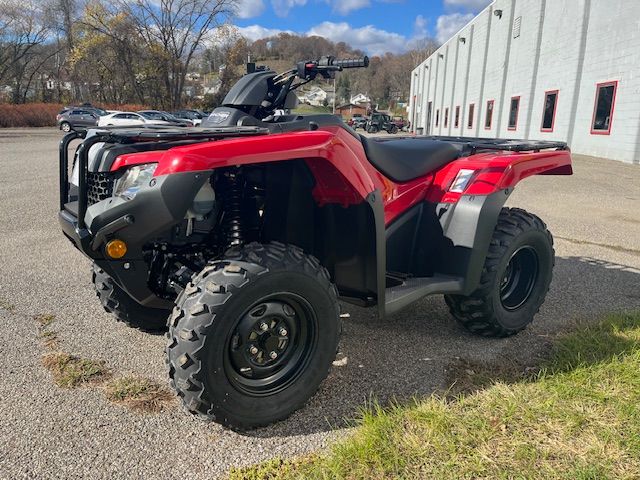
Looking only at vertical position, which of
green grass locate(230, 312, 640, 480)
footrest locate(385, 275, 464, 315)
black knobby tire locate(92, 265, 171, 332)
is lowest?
green grass locate(230, 312, 640, 480)

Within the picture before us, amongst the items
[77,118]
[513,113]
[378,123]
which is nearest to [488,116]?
[513,113]

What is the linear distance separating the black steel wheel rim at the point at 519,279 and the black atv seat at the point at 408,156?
0.90m

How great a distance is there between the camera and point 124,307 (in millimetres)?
3297

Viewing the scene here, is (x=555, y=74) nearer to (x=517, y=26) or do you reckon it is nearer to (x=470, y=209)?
(x=517, y=26)

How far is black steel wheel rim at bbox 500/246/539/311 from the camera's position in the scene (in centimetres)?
372

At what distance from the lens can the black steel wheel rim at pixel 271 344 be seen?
2365 mm

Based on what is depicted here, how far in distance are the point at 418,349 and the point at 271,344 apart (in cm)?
131

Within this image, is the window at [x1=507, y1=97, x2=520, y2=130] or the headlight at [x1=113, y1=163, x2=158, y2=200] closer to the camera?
the headlight at [x1=113, y1=163, x2=158, y2=200]

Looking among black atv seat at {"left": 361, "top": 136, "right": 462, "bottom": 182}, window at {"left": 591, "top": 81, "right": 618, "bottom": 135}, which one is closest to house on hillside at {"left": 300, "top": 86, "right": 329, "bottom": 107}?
black atv seat at {"left": 361, "top": 136, "right": 462, "bottom": 182}

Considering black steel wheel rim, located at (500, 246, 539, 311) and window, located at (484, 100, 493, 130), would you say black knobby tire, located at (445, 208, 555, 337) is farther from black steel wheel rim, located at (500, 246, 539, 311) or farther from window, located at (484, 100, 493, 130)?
window, located at (484, 100, 493, 130)

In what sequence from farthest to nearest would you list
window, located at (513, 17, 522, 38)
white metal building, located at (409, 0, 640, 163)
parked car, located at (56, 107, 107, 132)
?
parked car, located at (56, 107, 107, 132) → window, located at (513, 17, 522, 38) → white metal building, located at (409, 0, 640, 163)

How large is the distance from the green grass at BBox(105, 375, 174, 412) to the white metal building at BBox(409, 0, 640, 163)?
1717cm

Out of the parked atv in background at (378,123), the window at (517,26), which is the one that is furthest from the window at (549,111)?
the parked atv in background at (378,123)

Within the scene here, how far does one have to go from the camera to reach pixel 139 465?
2.23m
